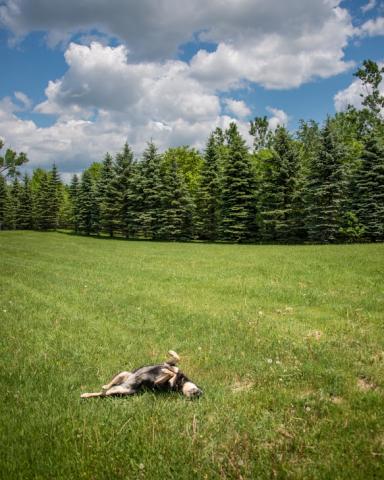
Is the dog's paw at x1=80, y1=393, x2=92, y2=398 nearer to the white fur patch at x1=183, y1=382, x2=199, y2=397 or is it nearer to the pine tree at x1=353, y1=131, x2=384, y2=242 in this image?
the white fur patch at x1=183, y1=382, x2=199, y2=397

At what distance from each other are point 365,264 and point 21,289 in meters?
14.3

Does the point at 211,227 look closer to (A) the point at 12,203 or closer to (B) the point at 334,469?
(B) the point at 334,469

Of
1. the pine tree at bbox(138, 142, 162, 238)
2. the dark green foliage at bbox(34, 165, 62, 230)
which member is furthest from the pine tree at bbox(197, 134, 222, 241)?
the dark green foliage at bbox(34, 165, 62, 230)

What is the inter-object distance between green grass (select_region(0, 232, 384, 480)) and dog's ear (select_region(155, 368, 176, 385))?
0.77 ft

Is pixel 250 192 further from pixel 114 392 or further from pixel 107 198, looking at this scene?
pixel 114 392

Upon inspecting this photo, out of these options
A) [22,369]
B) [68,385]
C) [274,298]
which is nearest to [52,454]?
[68,385]

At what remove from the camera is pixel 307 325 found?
9117mm

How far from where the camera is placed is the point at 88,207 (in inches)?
2501

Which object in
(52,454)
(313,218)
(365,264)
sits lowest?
(52,454)

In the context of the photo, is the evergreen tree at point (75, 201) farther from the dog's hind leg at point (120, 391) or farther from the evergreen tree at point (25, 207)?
the dog's hind leg at point (120, 391)

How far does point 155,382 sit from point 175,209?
140ft

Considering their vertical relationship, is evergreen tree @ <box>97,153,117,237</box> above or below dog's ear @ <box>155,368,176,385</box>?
above

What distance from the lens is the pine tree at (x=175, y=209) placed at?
1875 inches

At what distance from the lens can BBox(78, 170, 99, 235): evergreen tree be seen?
6216 cm
